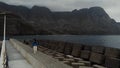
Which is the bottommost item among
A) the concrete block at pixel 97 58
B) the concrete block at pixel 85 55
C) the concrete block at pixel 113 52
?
the concrete block at pixel 85 55

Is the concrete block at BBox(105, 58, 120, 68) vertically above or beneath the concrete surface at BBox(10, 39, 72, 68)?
beneath

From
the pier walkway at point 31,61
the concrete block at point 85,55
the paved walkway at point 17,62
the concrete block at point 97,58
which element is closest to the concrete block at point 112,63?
the concrete block at point 97,58

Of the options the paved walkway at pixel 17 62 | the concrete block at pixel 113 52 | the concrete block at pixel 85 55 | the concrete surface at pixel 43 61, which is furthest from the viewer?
the concrete block at pixel 85 55

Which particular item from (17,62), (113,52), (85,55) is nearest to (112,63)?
(113,52)

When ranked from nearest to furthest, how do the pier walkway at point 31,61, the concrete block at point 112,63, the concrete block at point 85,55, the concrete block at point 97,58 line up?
the pier walkway at point 31,61 < the concrete block at point 112,63 < the concrete block at point 97,58 < the concrete block at point 85,55

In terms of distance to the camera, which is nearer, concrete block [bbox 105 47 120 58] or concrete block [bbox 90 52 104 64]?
concrete block [bbox 105 47 120 58]

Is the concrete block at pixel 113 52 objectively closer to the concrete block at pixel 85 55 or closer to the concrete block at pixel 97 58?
the concrete block at pixel 97 58

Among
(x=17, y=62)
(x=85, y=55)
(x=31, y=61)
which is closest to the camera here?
(x=31, y=61)

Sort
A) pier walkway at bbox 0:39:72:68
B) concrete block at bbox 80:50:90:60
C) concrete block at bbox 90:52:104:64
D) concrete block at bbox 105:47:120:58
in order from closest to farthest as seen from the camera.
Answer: pier walkway at bbox 0:39:72:68
concrete block at bbox 105:47:120:58
concrete block at bbox 90:52:104:64
concrete block at bbox 80:50:90:60

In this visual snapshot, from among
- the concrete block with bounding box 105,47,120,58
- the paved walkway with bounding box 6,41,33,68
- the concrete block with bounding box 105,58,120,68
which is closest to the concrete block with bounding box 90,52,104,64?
the concrete block with bounding box 105,47,120,58

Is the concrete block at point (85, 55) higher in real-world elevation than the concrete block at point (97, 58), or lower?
lower

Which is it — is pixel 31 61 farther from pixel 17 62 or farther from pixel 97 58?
pixel 97 58

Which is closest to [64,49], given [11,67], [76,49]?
[76,49]

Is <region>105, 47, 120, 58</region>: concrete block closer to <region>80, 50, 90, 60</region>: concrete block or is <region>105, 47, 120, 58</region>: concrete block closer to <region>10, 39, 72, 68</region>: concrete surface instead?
<region>80, 50, 90, 60</region>: concrete block
